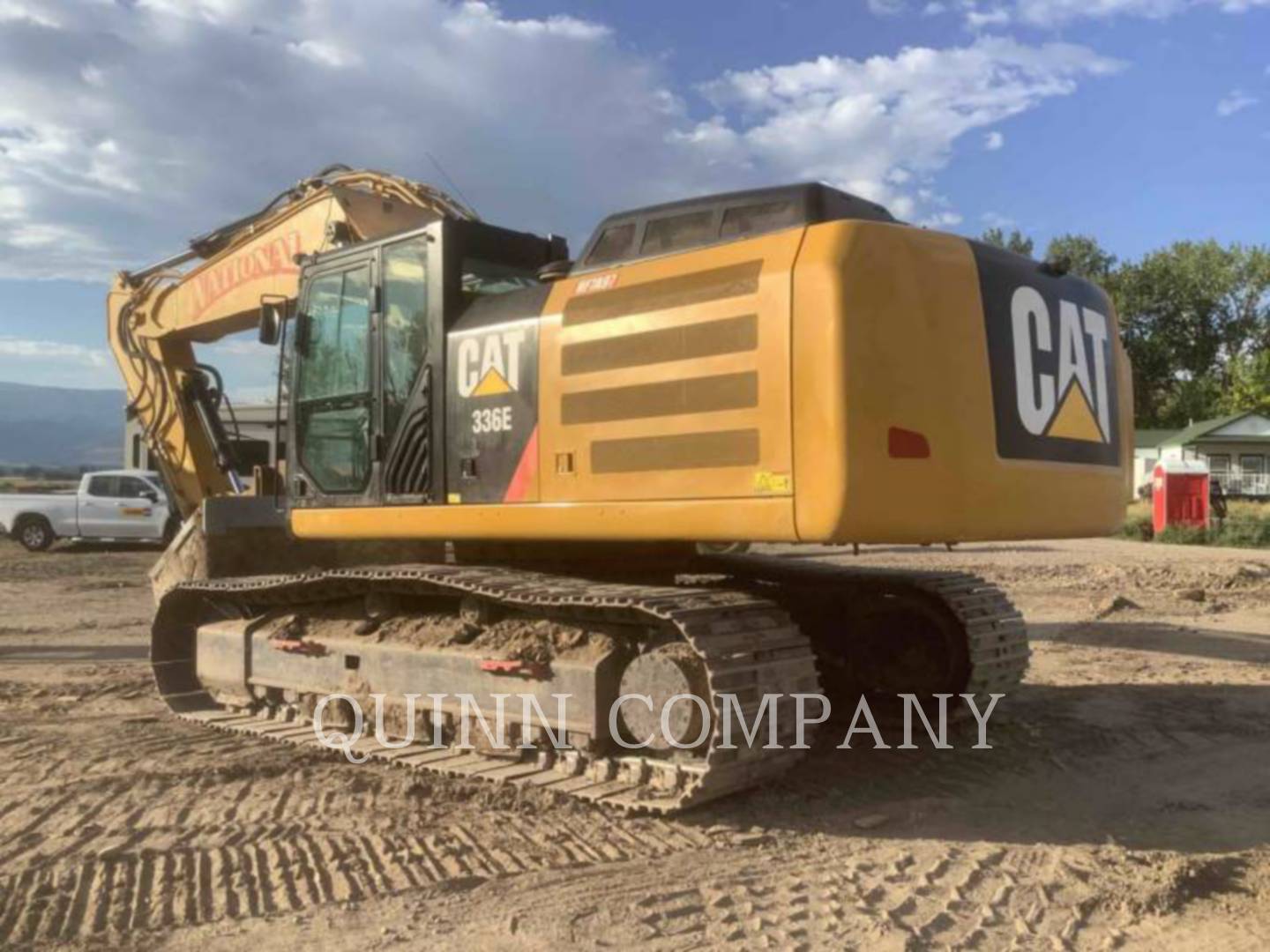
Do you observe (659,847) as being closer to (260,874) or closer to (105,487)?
(260,874)

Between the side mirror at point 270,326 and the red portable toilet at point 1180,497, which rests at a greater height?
the side mirror at point 270,326

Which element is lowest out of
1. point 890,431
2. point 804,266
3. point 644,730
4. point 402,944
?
point 402,944

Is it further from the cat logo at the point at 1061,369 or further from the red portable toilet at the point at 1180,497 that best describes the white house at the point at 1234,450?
the cat logo at the point at 1061,369

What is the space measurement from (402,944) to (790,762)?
1.90m

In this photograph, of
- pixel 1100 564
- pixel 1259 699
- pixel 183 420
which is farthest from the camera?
pixel 1100 564

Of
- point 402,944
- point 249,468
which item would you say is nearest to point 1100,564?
point 249,468

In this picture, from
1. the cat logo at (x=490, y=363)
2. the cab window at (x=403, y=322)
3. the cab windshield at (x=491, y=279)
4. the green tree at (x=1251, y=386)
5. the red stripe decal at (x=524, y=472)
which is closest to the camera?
the red stripe decal at (x=524, y=472)

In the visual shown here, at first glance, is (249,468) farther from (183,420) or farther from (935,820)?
(935,820)

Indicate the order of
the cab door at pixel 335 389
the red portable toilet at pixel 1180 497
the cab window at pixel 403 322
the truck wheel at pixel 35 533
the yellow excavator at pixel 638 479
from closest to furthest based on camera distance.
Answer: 1. the yellow excavator at pixel 638 479
2. the cab window at pixel 403 322
3. the cab door at pixel 335 389
4. the truck wheel at pixel 35 533
5. the red portable toilet at pixel 1180 497

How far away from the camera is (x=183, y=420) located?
26.6 ft

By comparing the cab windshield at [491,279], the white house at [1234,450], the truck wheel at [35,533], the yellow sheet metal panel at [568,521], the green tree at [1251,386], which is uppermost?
the green tree at [1251,386]

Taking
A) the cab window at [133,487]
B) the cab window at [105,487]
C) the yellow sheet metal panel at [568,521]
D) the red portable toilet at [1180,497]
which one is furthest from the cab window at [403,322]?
the red portable toilet at [1180,497]

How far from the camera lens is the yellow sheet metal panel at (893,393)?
4070mm

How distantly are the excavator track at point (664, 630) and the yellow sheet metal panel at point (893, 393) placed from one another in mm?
680
